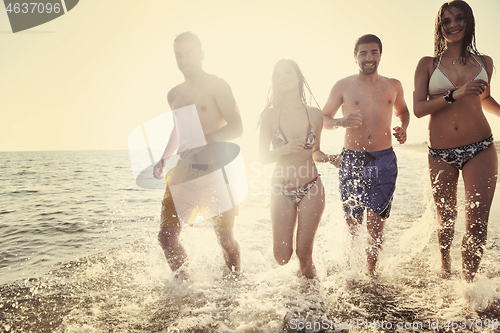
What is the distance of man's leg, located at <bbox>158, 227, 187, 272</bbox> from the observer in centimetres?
339

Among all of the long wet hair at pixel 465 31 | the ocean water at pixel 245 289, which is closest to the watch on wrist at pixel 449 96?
the long wet hair at pixel 465 31

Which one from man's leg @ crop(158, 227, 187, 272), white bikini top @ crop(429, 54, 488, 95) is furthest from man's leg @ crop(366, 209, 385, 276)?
man's leg @ crop(158, 227, 187, 272)

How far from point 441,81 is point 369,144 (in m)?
0.97

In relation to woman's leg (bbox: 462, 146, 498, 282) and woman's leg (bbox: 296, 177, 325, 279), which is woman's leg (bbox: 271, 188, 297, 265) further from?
woman's leg (bbox: 462, 146, 498, 282)

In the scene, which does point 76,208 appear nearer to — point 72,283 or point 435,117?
point 72,283

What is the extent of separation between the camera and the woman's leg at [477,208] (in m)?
2.88

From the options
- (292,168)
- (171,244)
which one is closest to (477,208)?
(292,168)

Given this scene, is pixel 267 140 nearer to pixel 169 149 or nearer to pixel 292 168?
pixel 292 168

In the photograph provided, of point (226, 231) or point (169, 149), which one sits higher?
point (169, 149)

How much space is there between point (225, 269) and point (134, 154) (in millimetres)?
2261

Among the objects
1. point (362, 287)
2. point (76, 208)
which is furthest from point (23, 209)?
point (362, 287)

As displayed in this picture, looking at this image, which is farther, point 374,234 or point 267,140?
point 374,234

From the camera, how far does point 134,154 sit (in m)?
4.61

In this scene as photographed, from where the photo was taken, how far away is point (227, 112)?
3457mm
